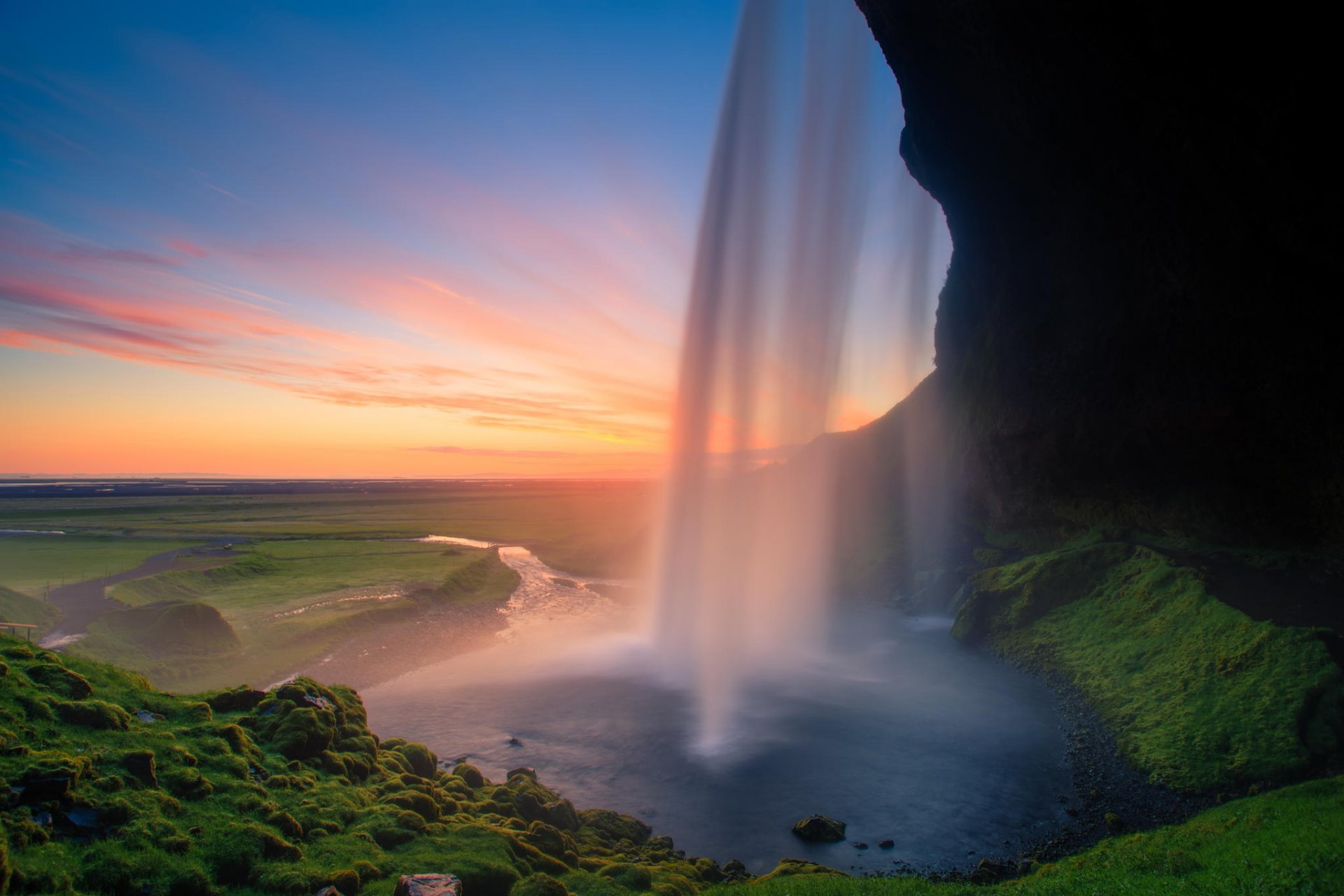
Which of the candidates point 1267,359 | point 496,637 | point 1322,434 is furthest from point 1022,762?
point 496,637

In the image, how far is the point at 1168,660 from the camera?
28.1 m

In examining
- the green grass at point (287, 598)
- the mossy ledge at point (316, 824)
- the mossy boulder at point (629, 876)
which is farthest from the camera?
the green grass at point (287, 598)

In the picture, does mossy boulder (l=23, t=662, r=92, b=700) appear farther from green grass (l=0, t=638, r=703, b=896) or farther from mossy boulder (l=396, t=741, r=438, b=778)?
mossy boulder (l=396, t=741, r=438, b=778)

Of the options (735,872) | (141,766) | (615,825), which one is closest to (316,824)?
(141,766)

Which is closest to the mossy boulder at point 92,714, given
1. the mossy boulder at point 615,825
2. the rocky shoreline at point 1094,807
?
the mossy boulder at point 615,825

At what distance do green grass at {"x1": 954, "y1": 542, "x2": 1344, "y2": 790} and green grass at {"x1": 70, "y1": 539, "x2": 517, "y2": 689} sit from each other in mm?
40691

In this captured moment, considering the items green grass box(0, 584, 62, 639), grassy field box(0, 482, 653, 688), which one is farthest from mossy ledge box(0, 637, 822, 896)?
green grass box(0, 584, 62, 639)

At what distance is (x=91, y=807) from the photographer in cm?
1079

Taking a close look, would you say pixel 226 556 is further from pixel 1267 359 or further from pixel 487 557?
pixel 1267 359

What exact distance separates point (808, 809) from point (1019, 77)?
953 inches

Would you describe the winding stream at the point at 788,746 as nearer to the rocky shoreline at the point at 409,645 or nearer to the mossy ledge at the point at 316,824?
the rocky shoreline at the point at 409,645

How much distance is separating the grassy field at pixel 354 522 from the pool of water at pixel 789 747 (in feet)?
128

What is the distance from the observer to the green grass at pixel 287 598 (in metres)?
32.4

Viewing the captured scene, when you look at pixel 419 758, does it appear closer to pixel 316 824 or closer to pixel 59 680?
pixel 316 824
